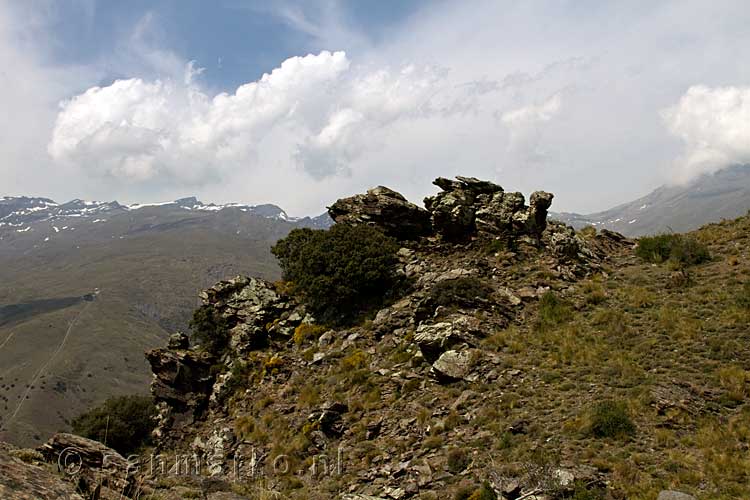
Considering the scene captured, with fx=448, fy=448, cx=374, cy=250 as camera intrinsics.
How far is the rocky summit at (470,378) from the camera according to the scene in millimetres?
11961

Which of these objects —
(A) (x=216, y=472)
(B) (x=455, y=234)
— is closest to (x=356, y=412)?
(A) (x=216, y=472)

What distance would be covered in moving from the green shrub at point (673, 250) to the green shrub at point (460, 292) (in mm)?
10889

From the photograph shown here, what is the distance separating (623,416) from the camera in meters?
13.2

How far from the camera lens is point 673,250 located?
25625mm

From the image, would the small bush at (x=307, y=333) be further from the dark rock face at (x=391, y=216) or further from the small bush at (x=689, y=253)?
the small bush at (x=689, y=253)

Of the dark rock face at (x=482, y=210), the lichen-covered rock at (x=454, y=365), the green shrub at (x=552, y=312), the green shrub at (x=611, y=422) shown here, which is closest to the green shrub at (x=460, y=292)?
the green shrub at (x=552, y=312)

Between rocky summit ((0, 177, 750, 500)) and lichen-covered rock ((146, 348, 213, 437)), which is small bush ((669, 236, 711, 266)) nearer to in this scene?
rocky summit ((0, 177, 750, 500))

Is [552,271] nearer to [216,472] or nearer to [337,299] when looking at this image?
[337,299]

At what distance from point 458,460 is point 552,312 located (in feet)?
34.6

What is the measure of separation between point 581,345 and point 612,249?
15.4m

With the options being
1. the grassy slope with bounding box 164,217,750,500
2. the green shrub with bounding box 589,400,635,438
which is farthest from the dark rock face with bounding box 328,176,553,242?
the green shrub with bounding box 589,400,635,438

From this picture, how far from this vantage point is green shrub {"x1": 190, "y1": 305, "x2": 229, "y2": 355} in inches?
1158

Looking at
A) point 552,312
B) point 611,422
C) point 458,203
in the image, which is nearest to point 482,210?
point 458,203

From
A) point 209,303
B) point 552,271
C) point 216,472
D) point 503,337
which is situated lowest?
point 216,472
